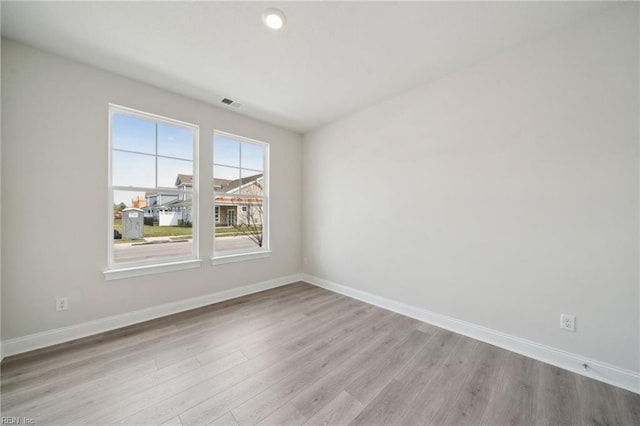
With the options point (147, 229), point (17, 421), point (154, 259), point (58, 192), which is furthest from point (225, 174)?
point (17, 421)

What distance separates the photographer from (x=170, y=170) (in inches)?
117

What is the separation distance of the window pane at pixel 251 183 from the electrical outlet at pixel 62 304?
2181mm

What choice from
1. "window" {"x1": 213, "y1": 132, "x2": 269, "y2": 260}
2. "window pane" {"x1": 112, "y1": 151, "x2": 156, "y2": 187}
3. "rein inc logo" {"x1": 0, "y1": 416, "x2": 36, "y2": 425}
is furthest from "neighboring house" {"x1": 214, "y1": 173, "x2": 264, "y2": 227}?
"rein inc logo" {"x1": 0, "y1": 416, "x2": 36, "y2": 425}

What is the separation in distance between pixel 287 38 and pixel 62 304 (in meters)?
3.29

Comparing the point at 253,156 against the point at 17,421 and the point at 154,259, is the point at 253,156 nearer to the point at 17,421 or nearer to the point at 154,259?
the point at 154,259

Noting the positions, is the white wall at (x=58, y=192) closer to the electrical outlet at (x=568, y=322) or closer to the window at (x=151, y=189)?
the window at (x=151, y=189)

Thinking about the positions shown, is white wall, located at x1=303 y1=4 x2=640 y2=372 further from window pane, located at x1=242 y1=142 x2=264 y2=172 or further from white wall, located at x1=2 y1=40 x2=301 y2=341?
white wall, located at x1=2 y1=40 x2=301 y2=341

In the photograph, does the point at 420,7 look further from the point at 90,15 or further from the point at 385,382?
the point at 385,382

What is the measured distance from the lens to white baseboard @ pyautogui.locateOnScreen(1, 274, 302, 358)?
2.07 meters

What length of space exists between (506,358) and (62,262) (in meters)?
4.23

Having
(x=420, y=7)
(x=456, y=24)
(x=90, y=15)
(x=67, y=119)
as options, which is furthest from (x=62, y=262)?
(x=456, y=24)

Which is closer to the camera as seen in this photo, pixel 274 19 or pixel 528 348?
pixel 274 19

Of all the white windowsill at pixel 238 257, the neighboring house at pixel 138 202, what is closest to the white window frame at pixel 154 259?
the neighboring house at pixel 138 202

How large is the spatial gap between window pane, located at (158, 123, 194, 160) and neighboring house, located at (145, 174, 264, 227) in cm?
29
